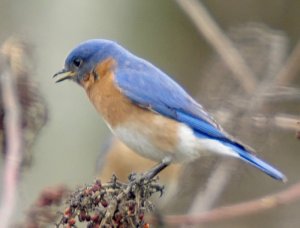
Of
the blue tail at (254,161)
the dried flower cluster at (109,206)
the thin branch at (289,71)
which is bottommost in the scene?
the dried flower cluster at (109,206)

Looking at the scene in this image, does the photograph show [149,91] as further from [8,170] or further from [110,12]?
[110,12]

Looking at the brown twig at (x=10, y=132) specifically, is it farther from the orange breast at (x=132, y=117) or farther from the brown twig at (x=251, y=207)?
the brown twig at (x=251, y=207)

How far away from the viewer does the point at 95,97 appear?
4879 mm

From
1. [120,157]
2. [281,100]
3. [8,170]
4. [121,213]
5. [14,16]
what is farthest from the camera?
[14,16]

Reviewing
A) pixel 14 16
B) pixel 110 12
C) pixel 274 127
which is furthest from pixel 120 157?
pixel 110 12

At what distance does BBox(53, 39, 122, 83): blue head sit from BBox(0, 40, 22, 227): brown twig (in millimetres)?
487

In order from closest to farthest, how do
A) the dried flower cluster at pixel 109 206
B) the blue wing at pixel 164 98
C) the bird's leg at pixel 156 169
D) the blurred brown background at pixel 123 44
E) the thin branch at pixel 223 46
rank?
the dried flower cluster at pixel 109 206 → the bird's leg at pixel 156 169 → the thin branch at pixel 223 46 → the blue wing at pixel 164 98 → the blurred brown background at pixel 123 44

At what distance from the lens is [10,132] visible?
12.9ft

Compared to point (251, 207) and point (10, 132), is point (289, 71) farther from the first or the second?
point (10, 132)

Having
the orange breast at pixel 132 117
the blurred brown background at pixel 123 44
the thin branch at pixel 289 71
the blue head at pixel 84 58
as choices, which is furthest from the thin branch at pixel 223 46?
the blurred brown background at pixel 123 44

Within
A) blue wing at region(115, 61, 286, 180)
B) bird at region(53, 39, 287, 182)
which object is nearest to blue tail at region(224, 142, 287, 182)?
bird at region(53, 39, 287, 182)

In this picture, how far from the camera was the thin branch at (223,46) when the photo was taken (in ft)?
14.8

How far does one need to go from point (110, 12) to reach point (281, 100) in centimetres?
677

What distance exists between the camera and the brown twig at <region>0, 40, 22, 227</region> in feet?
11.3
